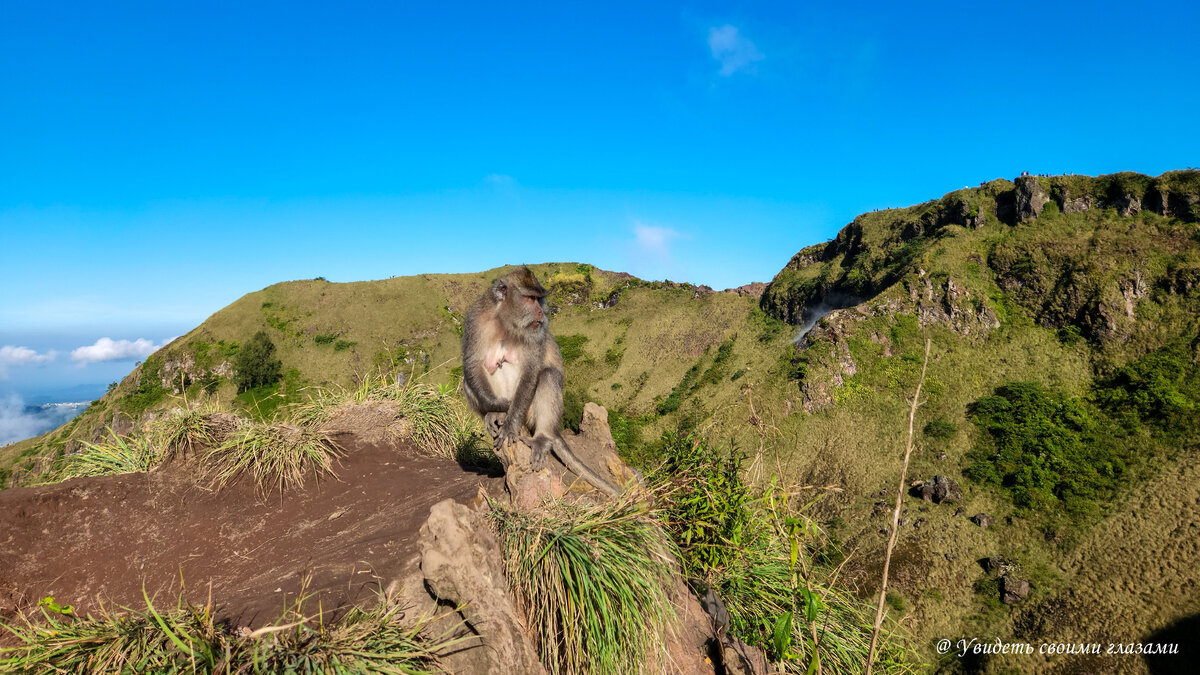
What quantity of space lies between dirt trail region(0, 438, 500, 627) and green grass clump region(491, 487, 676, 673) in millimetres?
1323

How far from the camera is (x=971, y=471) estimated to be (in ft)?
154

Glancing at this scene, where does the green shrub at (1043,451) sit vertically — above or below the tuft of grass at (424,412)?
below

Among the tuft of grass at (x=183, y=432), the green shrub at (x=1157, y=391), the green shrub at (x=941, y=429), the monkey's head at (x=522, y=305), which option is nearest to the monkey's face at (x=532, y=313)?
the monkey's head at (x=522, y=305)

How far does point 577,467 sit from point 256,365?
272ft

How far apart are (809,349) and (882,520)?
72.9 ft

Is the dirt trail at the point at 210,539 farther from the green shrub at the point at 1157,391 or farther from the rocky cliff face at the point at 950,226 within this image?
the rocky cliff face at the point at 950,226

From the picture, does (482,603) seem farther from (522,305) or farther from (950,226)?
(950,226)

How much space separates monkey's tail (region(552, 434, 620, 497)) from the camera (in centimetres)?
753

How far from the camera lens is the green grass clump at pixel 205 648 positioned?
158 inches

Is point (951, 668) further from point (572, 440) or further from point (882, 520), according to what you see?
point (572, 440)

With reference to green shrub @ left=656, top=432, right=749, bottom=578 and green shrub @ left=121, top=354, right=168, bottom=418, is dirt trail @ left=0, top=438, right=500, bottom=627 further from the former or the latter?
green shrub @ left=121, top=354, right=168, bottom=418

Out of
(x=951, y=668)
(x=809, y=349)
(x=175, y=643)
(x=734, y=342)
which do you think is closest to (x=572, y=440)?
(x=175, y=643)

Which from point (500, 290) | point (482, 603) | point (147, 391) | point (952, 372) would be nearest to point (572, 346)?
point (952, 372)

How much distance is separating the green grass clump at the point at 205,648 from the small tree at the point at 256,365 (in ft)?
269
